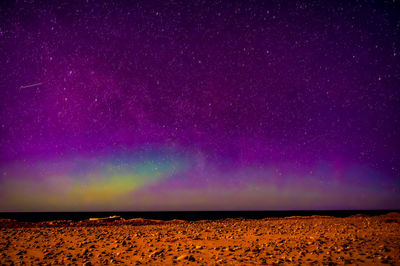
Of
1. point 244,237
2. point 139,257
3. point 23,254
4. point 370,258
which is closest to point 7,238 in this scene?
point 23,254

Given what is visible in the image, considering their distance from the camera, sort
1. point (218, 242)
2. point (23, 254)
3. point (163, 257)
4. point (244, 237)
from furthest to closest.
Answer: point (244, 237) → point (218, 242) → point (23, 254) → point (163, 257)

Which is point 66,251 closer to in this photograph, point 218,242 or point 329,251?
point 218,242

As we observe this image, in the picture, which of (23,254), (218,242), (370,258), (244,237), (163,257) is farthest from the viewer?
(244,237)

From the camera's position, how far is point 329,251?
9.54 metres

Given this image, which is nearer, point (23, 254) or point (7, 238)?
point (23, 254)

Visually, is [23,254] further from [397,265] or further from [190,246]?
[397,265]

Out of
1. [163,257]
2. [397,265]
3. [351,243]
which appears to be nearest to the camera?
[397,265]

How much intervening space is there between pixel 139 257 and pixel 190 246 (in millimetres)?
2394

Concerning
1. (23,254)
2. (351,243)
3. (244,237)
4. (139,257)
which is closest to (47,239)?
(23,254)

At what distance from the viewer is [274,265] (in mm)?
8086

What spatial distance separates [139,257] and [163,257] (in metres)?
0.84

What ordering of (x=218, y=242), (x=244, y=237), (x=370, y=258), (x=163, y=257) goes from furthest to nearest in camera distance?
(x=244, y=237) < (x=218, y=242) < (x=163, y=257) < (x=370, y=258)

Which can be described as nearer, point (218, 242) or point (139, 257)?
point (139, 257)

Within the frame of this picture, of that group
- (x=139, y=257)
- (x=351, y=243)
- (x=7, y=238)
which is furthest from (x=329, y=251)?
(x=7, y=238)
